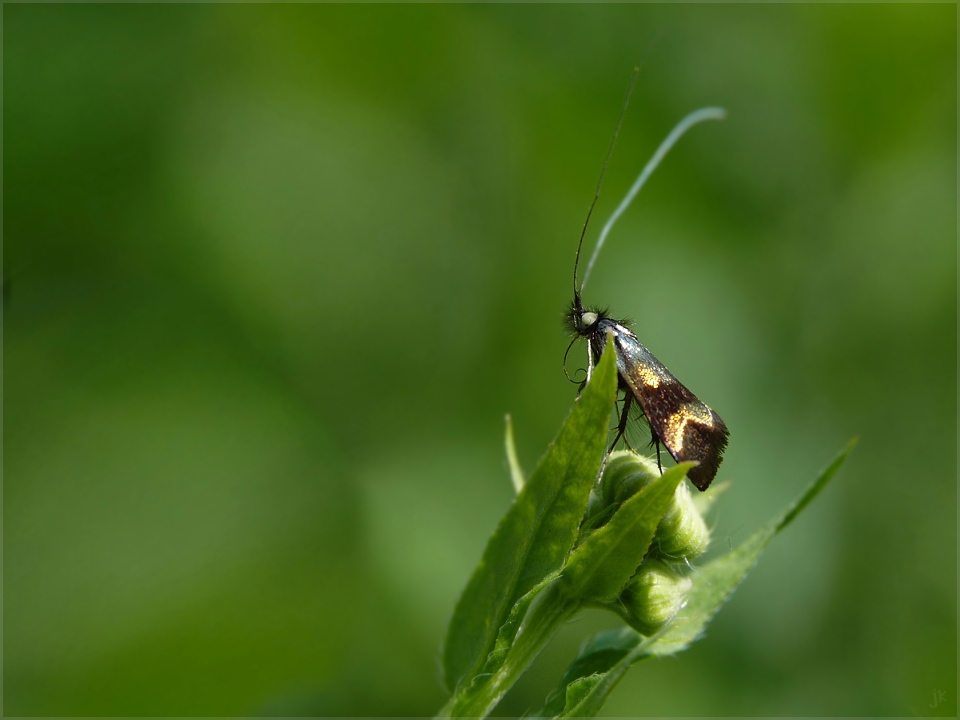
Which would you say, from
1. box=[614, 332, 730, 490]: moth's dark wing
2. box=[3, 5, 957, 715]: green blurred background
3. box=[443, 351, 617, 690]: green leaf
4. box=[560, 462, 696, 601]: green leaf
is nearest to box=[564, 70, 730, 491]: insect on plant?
box=[614, 332, 730, 490]: moth's dark wing

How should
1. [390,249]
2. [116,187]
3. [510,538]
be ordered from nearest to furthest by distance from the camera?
1. [510,538]
2. [116,187]
3. [390,249]

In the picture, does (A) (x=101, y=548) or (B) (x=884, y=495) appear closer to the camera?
(A) (x=101, y=548)

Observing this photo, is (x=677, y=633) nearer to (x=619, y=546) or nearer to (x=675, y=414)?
(x=619, y=546)

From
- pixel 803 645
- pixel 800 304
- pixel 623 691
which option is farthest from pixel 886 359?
pixel 623 691

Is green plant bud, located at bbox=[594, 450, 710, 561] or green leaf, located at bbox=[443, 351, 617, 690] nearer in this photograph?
green leaf, located at bbox=[443, 351, 617, 690]

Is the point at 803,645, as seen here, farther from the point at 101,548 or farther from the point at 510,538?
the point at 101,548

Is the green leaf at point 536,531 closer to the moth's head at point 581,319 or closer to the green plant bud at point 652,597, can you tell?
the green plant bud at point 652,597

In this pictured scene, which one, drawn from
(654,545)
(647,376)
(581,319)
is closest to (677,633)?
(654,545)

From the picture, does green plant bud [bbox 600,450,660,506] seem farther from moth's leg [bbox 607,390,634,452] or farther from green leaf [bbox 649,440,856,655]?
green leaf [bbox 649,440,856,655]
